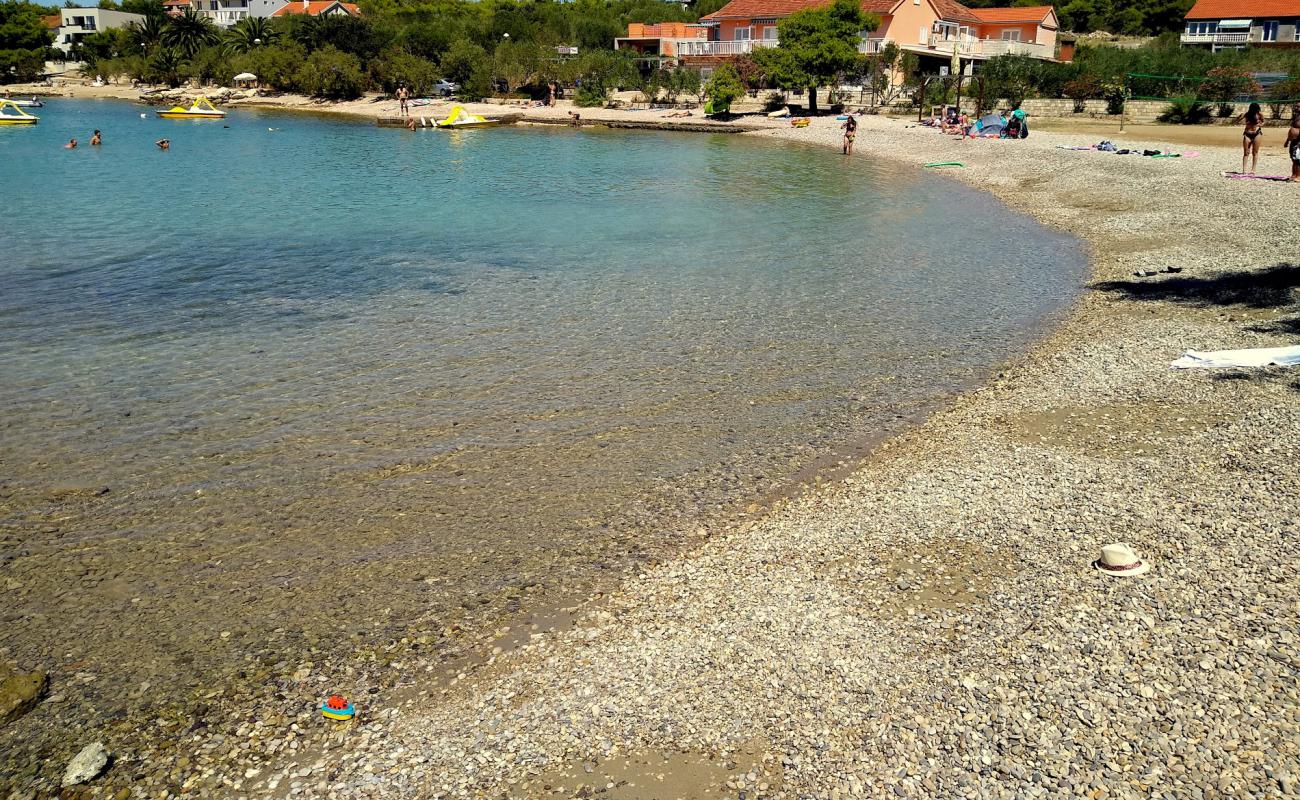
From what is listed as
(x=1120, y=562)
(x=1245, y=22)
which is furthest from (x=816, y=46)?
(x=1120, y=562)

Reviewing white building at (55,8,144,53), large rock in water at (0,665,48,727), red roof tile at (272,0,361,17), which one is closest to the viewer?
large rock in water at (0,665,48,727)

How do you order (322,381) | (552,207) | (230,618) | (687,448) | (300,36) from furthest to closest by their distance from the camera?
(300,36)
(552,207)
(322,381)
(687,448)
(230,618)

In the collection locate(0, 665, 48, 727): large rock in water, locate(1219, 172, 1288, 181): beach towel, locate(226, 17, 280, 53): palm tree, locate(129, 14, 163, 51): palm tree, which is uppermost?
locate(129, 14, 163, 51): palm tree

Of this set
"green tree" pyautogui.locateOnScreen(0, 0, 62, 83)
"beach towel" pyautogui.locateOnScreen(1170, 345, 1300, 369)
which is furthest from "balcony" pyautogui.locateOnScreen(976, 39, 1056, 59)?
"green tree" pyautogui.locateOnScreen(0, 0, 62, 83)

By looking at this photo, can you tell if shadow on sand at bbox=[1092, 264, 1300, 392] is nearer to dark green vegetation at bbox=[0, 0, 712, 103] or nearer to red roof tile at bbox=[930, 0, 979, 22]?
dark green vegetation at bbox=[0, 0, 712, 103]

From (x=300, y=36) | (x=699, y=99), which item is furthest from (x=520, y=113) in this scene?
(x=300, y=36)

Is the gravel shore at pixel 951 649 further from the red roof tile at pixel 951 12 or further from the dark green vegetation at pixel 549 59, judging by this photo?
the red roof tile at pixel 951 12

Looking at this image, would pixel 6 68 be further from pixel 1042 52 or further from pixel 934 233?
pixel 934 233

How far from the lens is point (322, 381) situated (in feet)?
46.0

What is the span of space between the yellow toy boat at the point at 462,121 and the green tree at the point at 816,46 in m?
19.3

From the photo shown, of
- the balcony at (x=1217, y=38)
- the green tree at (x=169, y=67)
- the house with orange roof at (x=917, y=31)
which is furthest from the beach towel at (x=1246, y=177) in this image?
the green tree at (x=169, y=67)

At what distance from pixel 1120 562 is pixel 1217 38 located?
301 feet

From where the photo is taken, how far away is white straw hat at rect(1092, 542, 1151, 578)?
7.96 meters

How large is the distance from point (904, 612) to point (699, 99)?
68.7 m
